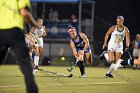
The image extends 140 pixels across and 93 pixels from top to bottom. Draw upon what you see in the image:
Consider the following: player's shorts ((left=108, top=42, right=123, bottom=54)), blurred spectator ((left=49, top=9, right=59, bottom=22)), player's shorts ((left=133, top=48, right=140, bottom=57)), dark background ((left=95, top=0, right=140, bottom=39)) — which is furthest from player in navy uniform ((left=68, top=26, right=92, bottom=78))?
dark background ((left=95, top=0, right=140, bottom=39))

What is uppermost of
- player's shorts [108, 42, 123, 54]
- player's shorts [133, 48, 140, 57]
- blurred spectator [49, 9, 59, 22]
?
blurred spectator [49, 9, 59, 22]

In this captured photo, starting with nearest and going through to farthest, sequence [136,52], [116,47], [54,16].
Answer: [116,47], [136,52], [54,16]

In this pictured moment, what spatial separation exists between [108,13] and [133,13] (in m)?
1.39

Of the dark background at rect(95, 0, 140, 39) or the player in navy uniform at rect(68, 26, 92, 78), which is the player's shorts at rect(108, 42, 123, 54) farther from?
the dark background at rect(95, 0, 140, 39)

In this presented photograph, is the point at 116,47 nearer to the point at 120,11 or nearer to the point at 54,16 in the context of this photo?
the point at 54,16

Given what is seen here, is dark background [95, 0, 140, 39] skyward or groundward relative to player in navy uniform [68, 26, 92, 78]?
skyward

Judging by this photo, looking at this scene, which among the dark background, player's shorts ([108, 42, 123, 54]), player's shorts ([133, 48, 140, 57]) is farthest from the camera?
the dark background

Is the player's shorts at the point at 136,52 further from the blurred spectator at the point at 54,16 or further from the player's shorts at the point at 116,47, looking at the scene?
the player's shorts at the point at 116,47

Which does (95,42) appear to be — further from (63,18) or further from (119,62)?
(119,62)

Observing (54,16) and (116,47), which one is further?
(54,16)

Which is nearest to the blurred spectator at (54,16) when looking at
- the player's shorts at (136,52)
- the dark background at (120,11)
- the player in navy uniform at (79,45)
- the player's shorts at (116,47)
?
the dark background at (120,11)

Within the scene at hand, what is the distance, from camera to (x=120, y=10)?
23125mm

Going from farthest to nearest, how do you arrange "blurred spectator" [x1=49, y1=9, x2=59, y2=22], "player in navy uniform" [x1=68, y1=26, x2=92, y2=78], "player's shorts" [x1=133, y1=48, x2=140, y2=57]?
"blurred spectator" [x1=49, y1=9, x2=59, y2=22]
"player's shorts" [x1=133, y1=48, x2=140, y2=57]
"player in navy uniform" [x1=68, y1=26, x2=92, y2=78]

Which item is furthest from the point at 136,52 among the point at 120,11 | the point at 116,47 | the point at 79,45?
the point at 79,45
